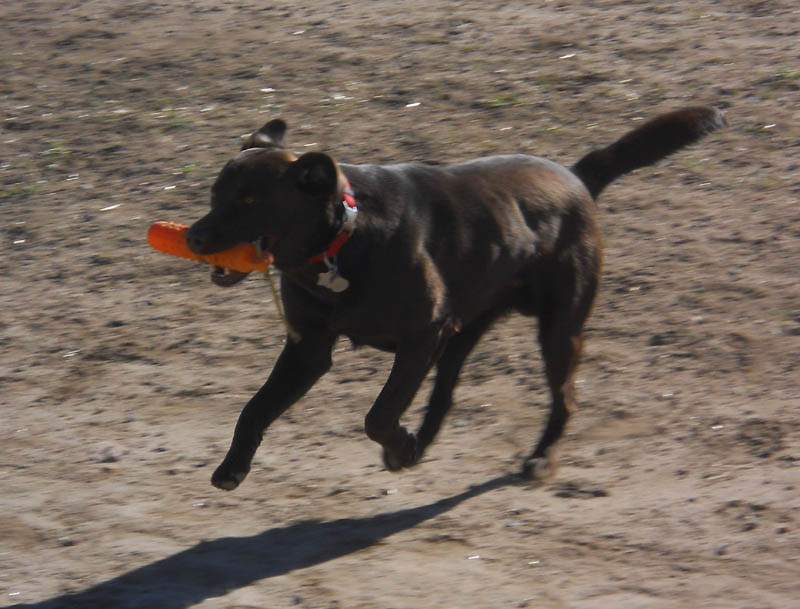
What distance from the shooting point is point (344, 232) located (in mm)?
4727

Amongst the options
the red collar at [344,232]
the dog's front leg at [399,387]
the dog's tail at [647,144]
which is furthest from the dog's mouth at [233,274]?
the dog's tail at [647,144]

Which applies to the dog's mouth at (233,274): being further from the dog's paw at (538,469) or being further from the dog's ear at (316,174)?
the dog's paw at (538,469)

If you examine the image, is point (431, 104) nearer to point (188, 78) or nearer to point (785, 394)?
point (188, 78)

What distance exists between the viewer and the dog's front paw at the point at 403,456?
17.0 feet

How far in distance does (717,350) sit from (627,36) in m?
4.97

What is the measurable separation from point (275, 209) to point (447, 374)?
1543mm

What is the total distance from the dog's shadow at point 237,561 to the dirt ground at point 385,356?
0.02m

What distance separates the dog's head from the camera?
15.1 ft

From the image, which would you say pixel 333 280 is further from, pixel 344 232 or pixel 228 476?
pixel 228 476

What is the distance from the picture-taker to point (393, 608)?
433cm

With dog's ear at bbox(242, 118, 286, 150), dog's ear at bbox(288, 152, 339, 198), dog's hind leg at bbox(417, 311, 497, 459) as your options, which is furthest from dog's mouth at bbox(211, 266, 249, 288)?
dog's hind leg at bbox(417, 311, 497, 459)

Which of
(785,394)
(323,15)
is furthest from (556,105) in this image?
(785,394)

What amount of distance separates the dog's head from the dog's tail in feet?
5.61

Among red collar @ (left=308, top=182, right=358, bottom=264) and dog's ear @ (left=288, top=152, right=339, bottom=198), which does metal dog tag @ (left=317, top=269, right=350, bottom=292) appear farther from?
dog's ear @ (left=288, top=152, right=339, bottom=198)
